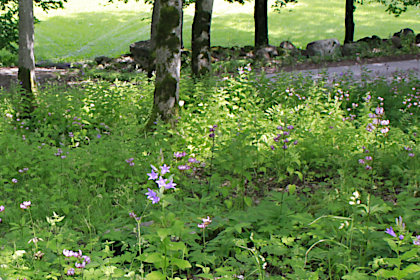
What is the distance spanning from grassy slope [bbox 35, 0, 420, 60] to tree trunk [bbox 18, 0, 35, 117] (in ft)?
60.5

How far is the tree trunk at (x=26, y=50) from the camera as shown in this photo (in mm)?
8250

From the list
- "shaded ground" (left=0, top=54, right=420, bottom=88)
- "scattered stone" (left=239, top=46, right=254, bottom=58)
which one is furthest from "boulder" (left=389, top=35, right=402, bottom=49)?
"scattered stone" (left=239, top=46, right=254, bottom=58)

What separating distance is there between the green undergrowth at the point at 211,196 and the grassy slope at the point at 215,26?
21352 millimetres

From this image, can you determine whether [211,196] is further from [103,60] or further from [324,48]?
[103,60]

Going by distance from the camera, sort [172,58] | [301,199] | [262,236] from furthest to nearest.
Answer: [172,58] < [301,199] < [262,236]

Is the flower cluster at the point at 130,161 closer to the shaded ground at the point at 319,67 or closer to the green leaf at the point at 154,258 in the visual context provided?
the green leaf at the point at 154,258

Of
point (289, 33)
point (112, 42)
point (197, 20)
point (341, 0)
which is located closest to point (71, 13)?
point (112, 42)

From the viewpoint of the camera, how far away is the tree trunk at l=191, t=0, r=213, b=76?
943 cm

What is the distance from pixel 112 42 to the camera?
3328 centimetres

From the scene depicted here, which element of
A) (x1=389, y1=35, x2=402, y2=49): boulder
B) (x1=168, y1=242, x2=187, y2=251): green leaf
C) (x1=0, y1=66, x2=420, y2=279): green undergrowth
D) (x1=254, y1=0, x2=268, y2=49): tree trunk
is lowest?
(x1=0, y1=66, x2=420, y2=279): green undergrowth

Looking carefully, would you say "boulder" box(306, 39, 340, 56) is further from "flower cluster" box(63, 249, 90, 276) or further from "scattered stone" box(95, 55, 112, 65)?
"flower cluster" box(63, 249, 90, 276)

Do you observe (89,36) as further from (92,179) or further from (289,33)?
(92,179)

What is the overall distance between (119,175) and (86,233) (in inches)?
45.8

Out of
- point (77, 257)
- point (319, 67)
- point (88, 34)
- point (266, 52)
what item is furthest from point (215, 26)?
point (77, 257)
